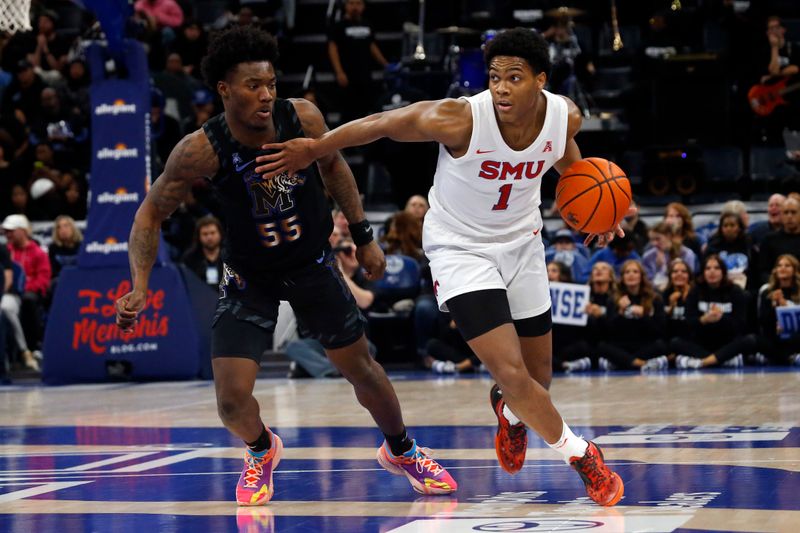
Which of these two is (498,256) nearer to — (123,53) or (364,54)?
(123,53)

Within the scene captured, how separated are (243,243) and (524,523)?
6.06 feet

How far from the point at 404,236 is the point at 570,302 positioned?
76.5 inches

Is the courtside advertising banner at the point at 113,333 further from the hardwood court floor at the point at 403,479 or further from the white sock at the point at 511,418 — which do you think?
the white sock at the point at 511,418

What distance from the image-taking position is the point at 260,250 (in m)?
5.91

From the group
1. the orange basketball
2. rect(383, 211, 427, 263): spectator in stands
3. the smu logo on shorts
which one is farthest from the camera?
rect(383, 211, 427, 263): spectator in stands

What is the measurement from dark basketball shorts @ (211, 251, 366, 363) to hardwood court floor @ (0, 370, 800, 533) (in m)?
0.74

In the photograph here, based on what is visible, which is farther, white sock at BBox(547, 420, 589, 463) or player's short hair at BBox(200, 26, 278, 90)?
player's short hair at BBox(200, 26, 278, 90)

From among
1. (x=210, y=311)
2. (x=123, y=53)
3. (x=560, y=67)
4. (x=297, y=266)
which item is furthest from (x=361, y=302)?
(x=297, y=266)

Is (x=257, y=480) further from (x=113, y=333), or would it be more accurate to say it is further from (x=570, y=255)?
(x=570, y=255)

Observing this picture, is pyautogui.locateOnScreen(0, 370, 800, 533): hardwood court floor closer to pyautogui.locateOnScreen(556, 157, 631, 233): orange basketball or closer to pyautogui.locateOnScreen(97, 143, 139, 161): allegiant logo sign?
pyautogui.locateOnScreen(556, 157, 631, 233): orange basketball

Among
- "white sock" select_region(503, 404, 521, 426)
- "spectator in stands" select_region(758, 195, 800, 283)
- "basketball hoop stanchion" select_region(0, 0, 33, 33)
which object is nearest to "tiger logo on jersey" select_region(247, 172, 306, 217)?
"white sock" select_region(503, 404, 521, 426)

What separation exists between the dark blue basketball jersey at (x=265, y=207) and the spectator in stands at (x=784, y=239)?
8205 millimetres

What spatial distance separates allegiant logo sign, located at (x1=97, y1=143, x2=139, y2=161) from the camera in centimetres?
1315

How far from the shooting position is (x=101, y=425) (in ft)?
31.2
